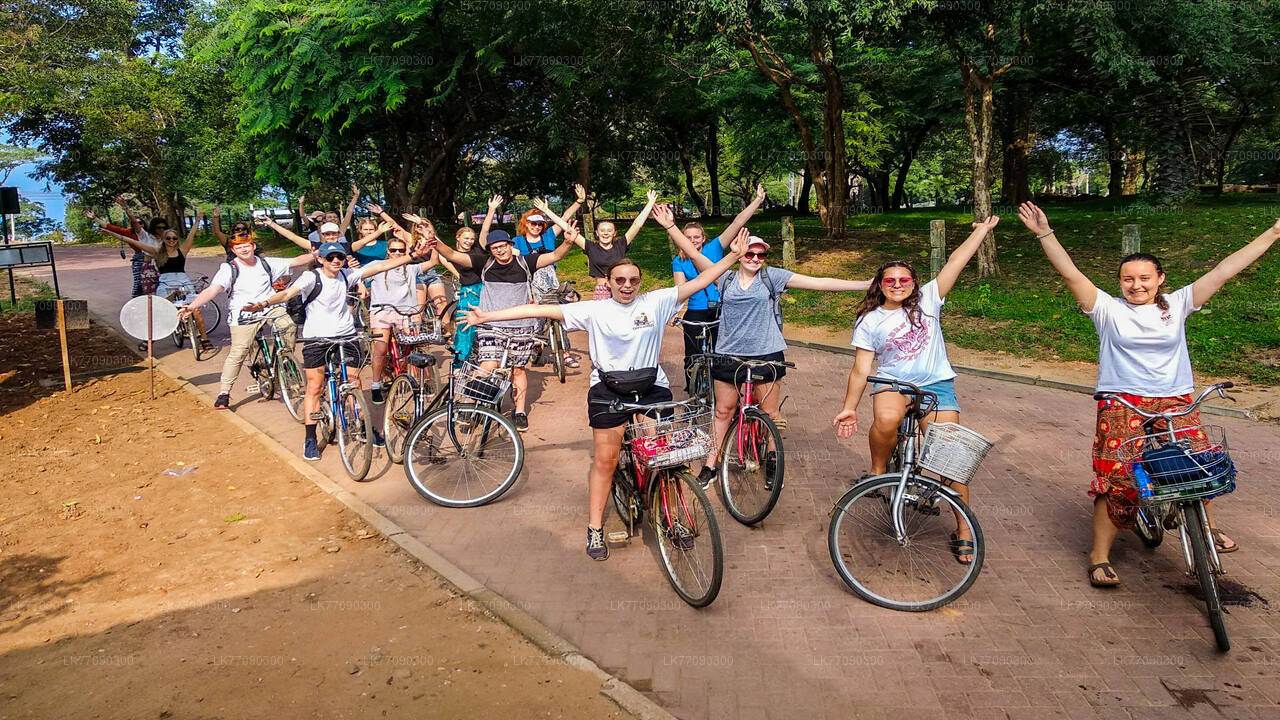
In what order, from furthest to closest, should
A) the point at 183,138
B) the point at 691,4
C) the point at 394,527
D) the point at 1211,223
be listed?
1. the point at 183,138
2. the point at 1211,223
3. the point at 691,4
4. the point at 394,527

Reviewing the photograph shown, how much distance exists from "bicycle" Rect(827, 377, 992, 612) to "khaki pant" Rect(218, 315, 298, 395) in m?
6.77

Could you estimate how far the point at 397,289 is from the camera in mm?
8930

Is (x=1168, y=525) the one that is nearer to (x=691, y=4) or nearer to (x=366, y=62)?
(x=691, y=4)

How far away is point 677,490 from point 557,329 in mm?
6576

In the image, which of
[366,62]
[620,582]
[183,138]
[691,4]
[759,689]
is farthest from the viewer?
[183,138]

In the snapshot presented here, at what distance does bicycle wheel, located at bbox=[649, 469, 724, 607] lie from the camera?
474cm

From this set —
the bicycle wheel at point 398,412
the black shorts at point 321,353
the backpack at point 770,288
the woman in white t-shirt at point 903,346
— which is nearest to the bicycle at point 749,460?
the backpack at point 770,288

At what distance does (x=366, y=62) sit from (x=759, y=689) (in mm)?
23247

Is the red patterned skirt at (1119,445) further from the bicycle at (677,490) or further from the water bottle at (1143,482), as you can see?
the bicycle at (677,490)

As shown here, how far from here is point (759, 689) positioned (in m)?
4.09

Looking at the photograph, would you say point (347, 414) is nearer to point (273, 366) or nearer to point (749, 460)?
point (273, 366)

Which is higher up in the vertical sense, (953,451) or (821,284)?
(821,284)

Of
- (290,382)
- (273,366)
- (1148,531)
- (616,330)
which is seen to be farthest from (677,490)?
(273,366)

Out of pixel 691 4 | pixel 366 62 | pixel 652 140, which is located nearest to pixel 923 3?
pixel 691 4
